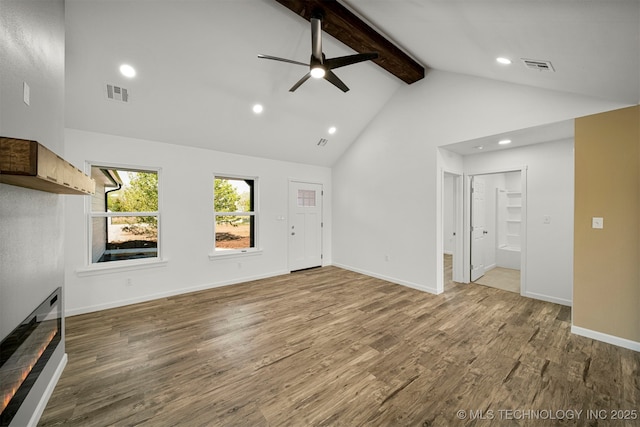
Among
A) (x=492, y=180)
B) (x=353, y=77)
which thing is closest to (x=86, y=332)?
(x=353, y=77)

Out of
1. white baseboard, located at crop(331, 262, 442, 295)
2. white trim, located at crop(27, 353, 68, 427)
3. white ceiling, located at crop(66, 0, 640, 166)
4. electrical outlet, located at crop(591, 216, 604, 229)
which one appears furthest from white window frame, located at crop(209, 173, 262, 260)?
electrical outlet, located at crop(591, 216, 604, 229)

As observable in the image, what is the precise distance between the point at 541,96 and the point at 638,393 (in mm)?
3029

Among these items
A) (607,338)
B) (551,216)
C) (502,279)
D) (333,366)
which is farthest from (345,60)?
(502,279)

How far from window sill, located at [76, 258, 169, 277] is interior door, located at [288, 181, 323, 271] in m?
2.51

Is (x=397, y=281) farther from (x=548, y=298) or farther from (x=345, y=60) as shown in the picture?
(x=345, y=60)

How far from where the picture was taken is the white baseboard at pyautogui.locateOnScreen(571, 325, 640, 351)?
248cm

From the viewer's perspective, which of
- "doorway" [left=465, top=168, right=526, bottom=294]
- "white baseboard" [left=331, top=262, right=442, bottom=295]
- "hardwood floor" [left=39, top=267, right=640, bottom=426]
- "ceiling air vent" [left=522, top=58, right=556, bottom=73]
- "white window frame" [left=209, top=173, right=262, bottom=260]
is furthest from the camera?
"doorway" [left=465, top=168, right=526, bottom=294]

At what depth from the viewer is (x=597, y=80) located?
90.3 inches

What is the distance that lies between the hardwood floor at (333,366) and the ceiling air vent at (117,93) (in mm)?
2865

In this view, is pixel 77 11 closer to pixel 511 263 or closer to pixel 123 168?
pixel 123 168

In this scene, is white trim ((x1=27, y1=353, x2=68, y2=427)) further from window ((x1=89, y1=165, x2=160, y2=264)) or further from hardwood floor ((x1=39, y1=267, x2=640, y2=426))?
window ((x1=89, y1=165, x2=160, y2=264))

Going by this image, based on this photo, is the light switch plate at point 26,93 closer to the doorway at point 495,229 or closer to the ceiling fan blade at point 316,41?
the ceiling fan blade at point 316,41

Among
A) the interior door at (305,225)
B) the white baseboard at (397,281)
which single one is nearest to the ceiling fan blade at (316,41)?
the interior door at (305,225)

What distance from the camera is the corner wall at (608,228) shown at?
2.47m
